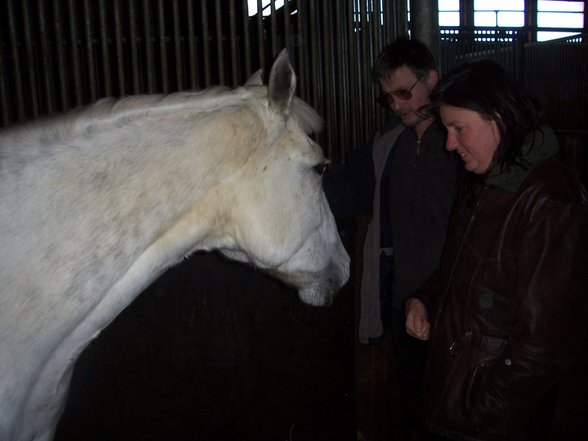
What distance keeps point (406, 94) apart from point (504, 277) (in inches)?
44.7

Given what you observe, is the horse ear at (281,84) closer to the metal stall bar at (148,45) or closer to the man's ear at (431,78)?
the man's ear at (431,78)

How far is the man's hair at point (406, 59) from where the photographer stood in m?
2.38

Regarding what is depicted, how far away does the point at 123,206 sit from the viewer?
1.40 metres

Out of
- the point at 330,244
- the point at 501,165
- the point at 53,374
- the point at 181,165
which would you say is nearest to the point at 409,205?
the point at 330,244

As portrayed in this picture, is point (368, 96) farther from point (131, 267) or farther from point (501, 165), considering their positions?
point (131, 267)

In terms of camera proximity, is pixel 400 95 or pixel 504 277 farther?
pixel 400 95

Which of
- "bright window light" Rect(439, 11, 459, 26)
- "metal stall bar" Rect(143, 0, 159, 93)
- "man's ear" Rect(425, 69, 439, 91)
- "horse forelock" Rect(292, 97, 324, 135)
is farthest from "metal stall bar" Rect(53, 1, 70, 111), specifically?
"bright window light" Rect(439, 11, 459, 26)

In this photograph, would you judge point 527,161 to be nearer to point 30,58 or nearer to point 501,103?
point 501,103

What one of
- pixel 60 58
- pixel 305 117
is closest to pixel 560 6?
pixel 60 58

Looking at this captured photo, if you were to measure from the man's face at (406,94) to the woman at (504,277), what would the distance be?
696 millimetres

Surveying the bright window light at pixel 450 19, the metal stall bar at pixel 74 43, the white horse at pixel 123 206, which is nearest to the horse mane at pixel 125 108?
the white horse at pixel 123 206

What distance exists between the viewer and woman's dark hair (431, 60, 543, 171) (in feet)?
5.06

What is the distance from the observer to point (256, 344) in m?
3.07

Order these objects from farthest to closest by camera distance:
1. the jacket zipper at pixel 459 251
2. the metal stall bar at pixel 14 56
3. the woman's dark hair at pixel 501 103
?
the metal stall bar at pixel 14 56
the jacket zipper at pixel 459 251
the woman's dark hair at pixel 501 103
